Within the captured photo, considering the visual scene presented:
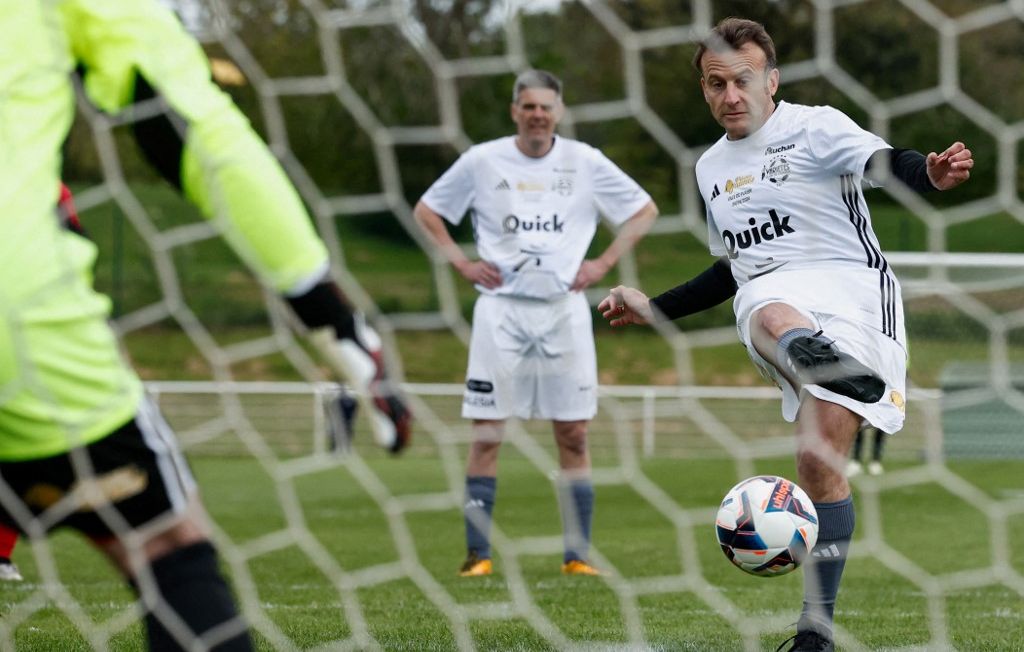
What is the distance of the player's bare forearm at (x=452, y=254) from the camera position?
586cm

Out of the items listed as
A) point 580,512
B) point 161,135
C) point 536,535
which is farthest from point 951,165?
point 536,535

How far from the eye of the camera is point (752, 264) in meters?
3.88

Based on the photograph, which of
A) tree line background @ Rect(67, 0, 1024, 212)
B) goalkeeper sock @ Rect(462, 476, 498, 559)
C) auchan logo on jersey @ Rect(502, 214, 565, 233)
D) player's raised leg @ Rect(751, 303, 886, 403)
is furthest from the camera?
auchan logo on jersey @ Rect(502, 214, 565, 233)

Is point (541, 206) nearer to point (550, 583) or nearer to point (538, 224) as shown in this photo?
point (538, 224)

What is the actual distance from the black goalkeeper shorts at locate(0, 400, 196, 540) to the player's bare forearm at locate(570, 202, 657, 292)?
3683 mm

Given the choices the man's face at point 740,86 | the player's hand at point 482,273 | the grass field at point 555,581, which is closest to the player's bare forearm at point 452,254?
the player's hand at point 482,273

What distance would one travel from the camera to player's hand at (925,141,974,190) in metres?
3.11

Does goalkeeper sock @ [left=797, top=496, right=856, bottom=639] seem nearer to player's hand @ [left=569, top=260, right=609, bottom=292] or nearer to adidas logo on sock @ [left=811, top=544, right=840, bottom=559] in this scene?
adidas logo on sock @ [left=811, top=544, right=840, bottom=559]

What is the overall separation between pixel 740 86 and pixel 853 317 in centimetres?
70

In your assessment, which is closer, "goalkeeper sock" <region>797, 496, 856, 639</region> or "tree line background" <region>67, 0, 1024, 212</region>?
"goalkeeper sock" <region>797, 496, 856, 639</region>

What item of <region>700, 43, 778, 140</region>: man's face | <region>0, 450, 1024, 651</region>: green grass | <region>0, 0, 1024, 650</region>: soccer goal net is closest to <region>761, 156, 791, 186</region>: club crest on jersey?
<region>700, 43, 778, 140</region>: man's face

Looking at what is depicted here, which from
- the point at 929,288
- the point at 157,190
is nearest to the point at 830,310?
the point at 929,288

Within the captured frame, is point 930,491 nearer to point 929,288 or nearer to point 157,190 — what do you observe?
point 929,288

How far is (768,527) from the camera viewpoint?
3.61 m
